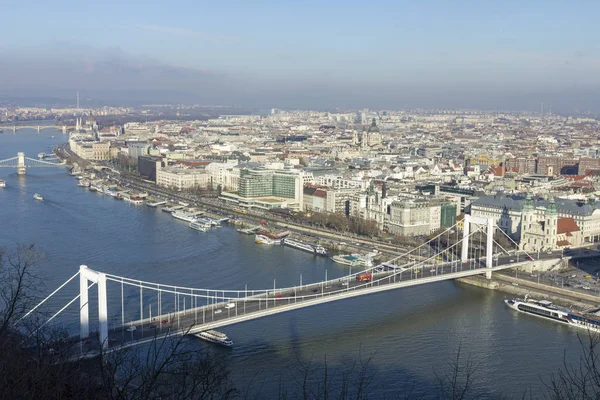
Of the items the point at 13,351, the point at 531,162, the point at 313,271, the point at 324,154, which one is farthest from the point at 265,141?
the point at 13,351

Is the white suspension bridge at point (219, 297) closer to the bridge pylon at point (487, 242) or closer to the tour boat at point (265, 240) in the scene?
the bridge pylon at point (487, 242)

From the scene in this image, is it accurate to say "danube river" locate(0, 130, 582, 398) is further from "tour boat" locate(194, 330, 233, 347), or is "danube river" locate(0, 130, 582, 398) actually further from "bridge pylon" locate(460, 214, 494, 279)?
"bridge pylon" locate(460, 214, 494, 279)

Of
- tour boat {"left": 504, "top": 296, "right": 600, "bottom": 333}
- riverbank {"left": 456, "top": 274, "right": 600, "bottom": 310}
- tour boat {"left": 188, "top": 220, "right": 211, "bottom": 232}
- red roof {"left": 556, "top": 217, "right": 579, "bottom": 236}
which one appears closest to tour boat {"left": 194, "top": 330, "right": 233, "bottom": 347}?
tour boat {"left": 504, "top": 296, "right": 600, "bottom": 333}

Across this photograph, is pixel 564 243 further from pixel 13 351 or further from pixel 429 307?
pixel 13 351

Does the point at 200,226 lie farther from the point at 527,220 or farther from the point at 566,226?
the point at 566,226

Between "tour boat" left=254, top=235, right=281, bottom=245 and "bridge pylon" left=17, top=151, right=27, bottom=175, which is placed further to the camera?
"bridge pylon" left=17, top=151, right=27, bottom=175

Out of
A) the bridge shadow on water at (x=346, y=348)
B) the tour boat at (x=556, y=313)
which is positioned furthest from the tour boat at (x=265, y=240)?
the tour boat at (x=556, y=313)
